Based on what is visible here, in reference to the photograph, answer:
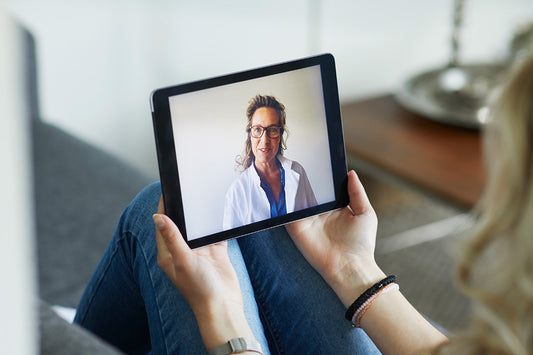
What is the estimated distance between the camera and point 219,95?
1.72 ft

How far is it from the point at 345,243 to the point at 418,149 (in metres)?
0.81

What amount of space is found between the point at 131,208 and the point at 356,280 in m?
0.26

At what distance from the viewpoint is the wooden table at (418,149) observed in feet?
4.00

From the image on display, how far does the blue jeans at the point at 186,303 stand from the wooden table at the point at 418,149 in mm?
635

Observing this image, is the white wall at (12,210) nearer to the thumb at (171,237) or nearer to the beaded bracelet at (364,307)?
the thumb at (171,237)

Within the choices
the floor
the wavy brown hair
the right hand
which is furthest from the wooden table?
the wavy brown hair

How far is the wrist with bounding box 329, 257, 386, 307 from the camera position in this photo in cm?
60

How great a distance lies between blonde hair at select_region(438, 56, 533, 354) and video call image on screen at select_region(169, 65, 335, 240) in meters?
0.24

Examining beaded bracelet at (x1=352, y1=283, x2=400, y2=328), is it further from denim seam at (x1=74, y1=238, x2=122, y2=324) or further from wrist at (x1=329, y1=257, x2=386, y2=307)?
denim seam at (x1=74, y1=238, x2=122, y2=324)

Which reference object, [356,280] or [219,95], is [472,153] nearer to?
[356,280]

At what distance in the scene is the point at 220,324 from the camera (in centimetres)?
54

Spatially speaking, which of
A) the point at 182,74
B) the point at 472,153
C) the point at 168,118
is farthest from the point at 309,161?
the point at 182,74

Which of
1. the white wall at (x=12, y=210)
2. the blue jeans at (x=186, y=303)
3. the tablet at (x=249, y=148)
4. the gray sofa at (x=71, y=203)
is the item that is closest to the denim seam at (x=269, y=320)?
the blue jeans at (x=186, y=303)

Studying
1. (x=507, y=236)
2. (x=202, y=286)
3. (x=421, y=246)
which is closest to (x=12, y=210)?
(x=507, y=236)
